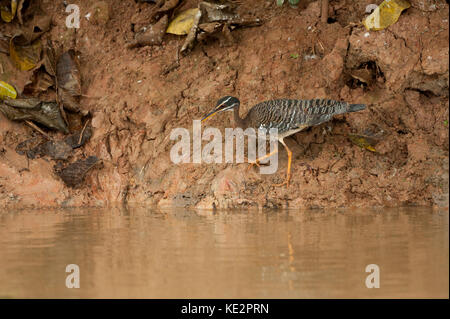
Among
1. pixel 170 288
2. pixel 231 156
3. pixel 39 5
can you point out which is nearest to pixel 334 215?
pixel 231 156

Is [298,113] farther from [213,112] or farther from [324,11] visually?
[324,11]

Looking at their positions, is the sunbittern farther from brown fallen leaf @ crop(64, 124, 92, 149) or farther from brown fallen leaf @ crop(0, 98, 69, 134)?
brown fallen leaf @ crop(0, 98, 69, 134)

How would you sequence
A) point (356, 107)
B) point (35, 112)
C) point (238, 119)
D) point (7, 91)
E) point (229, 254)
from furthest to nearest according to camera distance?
point (7, 91) → point (35, 112) → point (238, 119) → point (356, 107) → point (229, 254)

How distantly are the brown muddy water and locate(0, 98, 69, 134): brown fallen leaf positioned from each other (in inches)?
73.7

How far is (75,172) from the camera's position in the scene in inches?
331

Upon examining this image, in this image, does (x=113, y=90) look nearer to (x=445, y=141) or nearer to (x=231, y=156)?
(x=231, y=156)

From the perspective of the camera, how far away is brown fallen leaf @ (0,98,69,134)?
879 cm

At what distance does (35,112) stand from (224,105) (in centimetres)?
290

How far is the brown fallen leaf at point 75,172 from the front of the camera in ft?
27.6

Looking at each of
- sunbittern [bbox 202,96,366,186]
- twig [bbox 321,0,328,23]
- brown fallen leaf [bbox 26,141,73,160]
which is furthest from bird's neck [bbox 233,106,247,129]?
brown fallen leaf [bbox 26,141,73,160]

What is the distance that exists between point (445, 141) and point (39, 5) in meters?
6.82

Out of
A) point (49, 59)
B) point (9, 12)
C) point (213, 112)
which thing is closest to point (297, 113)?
point (213, 112)

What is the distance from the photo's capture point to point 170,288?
166 inches

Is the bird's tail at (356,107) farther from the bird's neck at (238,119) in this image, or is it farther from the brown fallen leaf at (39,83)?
the brown fallen leaf at (39,83)
